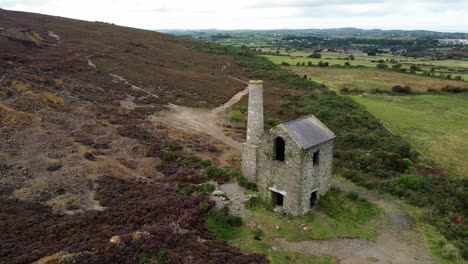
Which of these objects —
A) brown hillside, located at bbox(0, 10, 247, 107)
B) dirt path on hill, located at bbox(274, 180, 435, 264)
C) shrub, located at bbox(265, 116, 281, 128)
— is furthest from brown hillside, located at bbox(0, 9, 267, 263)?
shrub, located at bbox(265, 116, 281, 128)

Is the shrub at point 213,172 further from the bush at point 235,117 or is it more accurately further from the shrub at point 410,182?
the bush at point 235,117

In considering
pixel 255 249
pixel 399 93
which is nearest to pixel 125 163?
pixel 255 249

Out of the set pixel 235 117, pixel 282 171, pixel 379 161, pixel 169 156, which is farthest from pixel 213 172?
pixel 235 117

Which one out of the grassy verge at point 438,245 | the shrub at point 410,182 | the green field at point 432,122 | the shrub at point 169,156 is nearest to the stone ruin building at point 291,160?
the grassy verge at point 438,245

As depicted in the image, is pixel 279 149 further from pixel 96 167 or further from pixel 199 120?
pixel 199 120

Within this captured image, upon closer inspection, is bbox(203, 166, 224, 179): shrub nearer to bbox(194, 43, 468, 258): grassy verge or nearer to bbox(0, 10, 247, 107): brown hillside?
bbox(194, 43, 468, 258): grassy verge
